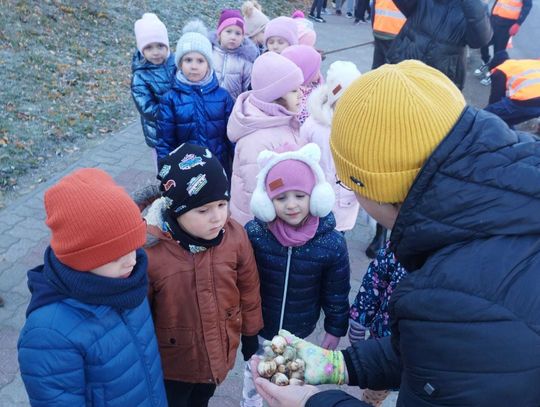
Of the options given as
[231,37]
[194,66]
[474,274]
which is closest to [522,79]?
[231,37]

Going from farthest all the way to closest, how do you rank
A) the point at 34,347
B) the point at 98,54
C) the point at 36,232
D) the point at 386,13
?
the point at 98,54 → the point at 386,13 → the point at 36,232 → the point at 34,347

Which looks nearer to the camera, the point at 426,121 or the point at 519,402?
the point at 519,402

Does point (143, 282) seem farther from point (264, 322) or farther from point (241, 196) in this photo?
point (241, 196)

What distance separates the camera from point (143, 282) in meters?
1.68

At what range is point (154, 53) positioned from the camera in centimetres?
416

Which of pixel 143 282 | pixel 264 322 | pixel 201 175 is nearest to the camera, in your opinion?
pixel 143 282

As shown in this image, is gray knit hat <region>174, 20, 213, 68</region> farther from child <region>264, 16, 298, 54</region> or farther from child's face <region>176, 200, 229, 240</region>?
child's face <region>176, 200, 229, 240</region>

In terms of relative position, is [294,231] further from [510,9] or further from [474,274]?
[510,9]

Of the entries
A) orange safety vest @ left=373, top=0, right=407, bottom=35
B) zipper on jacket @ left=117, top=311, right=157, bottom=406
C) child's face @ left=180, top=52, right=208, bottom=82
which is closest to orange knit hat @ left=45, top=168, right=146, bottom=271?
zipper on jacket @ left=117, top=311, right=157, bottom=406

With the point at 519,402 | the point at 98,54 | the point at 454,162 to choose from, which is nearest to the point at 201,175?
the point at 454,162

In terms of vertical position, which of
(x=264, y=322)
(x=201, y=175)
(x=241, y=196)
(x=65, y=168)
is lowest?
(x=65, y=168)

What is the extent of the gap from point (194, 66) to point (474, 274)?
2976 millimetres

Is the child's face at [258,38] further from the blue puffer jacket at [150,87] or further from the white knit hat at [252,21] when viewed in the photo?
the blue puffer jacket at [150,87]

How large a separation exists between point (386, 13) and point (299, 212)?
15.1ft
